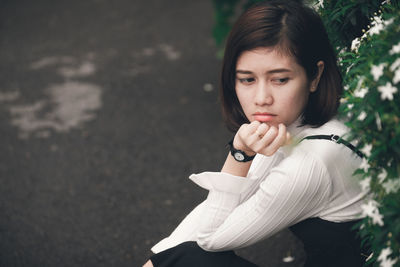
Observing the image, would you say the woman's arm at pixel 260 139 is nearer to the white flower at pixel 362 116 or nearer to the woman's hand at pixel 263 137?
the woman's hand at pixel 263 137

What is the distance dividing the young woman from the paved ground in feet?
4.97

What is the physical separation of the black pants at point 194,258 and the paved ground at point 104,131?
142 cm

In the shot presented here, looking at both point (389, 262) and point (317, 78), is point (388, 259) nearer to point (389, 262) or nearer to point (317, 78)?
point (389, 262)

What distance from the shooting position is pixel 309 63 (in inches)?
82.7

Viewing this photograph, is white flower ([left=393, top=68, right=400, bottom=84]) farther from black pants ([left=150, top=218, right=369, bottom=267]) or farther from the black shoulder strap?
black pants ([left=150, top=218, right=369, bottom=267])

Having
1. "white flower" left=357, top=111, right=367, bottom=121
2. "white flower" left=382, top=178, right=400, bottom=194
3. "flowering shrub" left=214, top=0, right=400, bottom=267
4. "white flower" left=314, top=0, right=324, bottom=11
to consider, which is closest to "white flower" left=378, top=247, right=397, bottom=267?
"flowering shrub" left=214, top=0, right=400, bottom=267

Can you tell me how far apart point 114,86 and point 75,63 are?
106cm

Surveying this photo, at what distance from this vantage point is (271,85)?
6.79 ft

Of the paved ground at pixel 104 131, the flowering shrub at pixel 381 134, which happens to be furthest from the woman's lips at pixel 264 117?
the paved ground at pixel 104 131

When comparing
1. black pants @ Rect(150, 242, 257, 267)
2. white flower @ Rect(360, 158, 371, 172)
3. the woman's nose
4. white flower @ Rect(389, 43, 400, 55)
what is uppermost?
the woman's nose

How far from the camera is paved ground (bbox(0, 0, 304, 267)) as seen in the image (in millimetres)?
3824

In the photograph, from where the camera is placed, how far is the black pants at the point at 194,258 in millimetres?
2141

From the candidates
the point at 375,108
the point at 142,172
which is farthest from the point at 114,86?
the point at 375,108

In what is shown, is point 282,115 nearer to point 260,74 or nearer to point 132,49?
point 260,74
